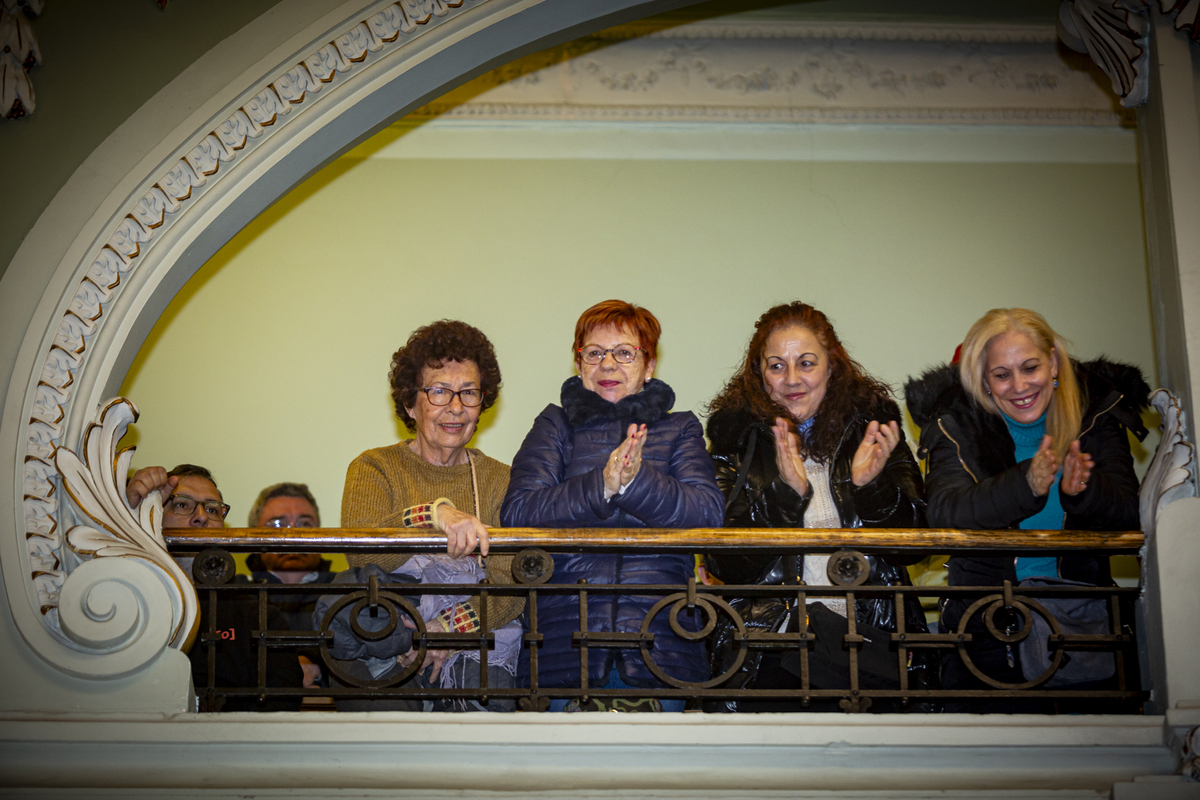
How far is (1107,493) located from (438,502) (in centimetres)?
212

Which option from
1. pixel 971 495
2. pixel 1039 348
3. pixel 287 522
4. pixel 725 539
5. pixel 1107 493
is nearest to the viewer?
pixel 725 539

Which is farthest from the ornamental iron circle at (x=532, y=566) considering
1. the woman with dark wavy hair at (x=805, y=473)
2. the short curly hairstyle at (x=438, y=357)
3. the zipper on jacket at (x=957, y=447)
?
the zipper on jacket at (x=957, y=447)

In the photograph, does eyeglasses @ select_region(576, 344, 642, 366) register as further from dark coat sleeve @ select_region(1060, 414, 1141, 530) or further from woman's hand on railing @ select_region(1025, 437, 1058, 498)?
dark coat sleeve @ select_region(1060, 414, 1141, 530)

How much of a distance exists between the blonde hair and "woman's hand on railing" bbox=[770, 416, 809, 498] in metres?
0.63

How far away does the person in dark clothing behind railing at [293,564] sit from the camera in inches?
187

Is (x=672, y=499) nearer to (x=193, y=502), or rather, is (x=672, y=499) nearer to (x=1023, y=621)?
(x=1023, y=621)

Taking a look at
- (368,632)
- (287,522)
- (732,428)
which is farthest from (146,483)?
(732,428)

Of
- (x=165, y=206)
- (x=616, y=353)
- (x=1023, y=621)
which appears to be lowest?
(x=1023, y=621)

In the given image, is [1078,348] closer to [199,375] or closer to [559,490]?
[559,490]

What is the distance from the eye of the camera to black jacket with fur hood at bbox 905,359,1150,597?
3.89m

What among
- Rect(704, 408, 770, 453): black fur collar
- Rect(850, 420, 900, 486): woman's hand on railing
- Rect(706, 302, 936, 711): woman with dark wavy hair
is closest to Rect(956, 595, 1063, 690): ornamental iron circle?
Rect(706, 302, 936, 711): woman with dark wavy hair

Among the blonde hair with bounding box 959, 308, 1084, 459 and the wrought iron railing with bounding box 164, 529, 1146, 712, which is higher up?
the blonde hair with bounding box 959, 308, 1084, 459

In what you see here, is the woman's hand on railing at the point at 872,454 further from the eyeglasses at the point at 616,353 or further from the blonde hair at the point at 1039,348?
the eyeglasses at the point at 616,353

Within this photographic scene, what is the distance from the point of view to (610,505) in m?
3.89
